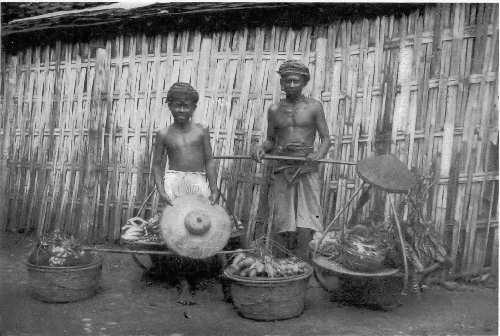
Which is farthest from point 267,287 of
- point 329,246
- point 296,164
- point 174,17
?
point 174,17

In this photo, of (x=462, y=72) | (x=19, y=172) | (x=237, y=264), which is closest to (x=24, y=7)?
(x=19, y=172)

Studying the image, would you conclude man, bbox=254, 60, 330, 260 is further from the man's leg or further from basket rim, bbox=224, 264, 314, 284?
basket rim, bbox=224, 264, 314, 284

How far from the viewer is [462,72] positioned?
479 centimetres

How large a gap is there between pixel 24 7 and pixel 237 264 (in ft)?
18.3

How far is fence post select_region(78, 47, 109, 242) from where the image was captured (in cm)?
646

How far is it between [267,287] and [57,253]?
6.19 ft

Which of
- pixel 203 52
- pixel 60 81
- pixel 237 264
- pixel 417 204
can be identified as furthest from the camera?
pixel 60 81

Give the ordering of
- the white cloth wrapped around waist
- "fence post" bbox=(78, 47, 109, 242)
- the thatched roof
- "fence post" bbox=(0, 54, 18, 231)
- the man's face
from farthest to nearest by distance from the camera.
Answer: "fence post" bbox=(0, 54, 18, 231), "fence post" bbox=(78, 47, 109, 242), the thatched roof, the white cloth wrapped around waist, the man's face

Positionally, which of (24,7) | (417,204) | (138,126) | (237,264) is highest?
(24,7)

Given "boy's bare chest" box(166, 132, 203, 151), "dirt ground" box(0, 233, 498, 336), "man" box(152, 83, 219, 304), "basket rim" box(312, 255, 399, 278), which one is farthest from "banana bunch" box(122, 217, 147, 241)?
"basket rim" box(312, 255, 399, 278)

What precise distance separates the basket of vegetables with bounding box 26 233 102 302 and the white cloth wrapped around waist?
0.96 meters

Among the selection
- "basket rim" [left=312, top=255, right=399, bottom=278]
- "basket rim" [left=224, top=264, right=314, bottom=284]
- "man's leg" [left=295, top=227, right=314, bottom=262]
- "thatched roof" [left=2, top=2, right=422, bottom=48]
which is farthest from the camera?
"thatched roof" [left=2, top=2, right=422, bottom=48]

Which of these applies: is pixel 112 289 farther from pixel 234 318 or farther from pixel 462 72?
pixel 462 72

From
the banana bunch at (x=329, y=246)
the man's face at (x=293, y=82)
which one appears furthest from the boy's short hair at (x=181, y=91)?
the banana bunch at (x=329, y=246)
